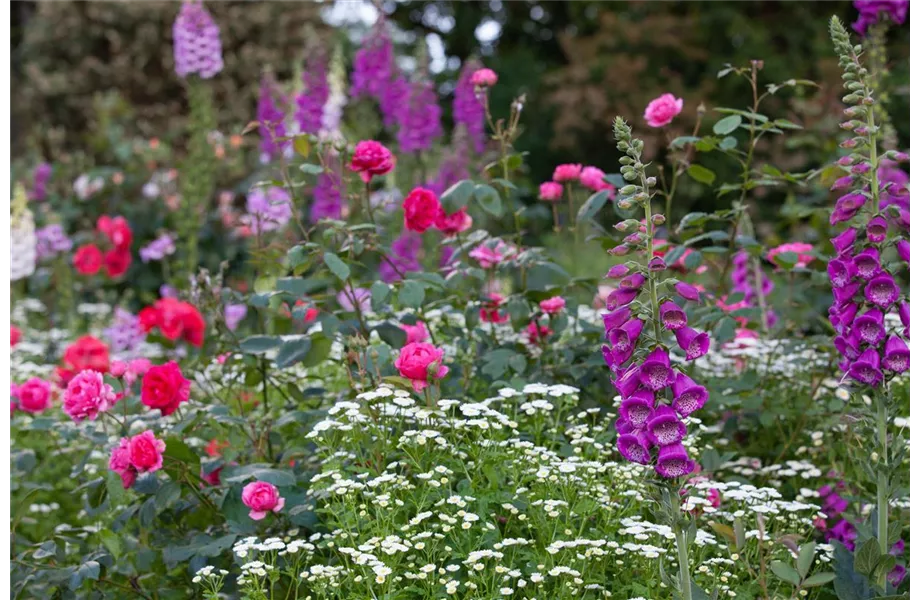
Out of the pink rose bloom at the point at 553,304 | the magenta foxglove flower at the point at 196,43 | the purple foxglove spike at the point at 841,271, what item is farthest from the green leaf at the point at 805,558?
the magenta foxglove flower at the point at 196,43

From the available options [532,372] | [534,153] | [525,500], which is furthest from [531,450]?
[534,153]

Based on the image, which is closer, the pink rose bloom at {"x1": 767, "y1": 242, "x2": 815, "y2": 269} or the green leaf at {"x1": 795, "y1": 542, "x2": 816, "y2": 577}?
the green leaf at {"x1": 795, "y1": 542, "x2": 816, "y2": 577}

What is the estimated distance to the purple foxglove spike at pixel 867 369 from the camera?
2.37 m

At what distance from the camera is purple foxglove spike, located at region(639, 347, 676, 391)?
6.72 ft

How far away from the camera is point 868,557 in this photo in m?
2.38

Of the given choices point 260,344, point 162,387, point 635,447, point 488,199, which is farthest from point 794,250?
point 162,387

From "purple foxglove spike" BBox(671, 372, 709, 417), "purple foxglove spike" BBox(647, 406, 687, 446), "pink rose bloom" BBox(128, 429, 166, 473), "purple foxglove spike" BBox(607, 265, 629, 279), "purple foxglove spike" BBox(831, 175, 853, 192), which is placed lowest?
"pink rose bloom" BBox(128, 429, 166, 473)

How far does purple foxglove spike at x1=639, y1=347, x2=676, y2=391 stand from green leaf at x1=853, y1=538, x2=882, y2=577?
2.35 feet

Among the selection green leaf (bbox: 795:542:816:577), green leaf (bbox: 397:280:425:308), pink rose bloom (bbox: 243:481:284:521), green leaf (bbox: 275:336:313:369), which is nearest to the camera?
green leaf (bbox: 795:542:816:577)

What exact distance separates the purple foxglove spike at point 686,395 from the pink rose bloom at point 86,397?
172 centimetres

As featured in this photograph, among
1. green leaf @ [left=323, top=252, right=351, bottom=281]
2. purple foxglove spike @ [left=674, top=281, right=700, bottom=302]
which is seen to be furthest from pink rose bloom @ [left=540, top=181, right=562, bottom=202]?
purple foxglove spike @ [left=674, top=281, right=700, bottom=302]

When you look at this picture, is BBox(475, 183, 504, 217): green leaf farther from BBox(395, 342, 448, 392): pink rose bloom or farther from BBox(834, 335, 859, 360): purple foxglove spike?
BBox(834, 335, 859, 360): purple foxglove spike

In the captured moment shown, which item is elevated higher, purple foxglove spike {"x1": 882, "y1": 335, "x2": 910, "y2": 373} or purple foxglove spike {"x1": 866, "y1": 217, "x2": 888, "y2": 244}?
purple foxglove spike {"x1": 866, "y1": 217, "x2": 888, "y2": 244}

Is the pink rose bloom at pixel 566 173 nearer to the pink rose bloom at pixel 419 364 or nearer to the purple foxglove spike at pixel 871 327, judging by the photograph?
the pink rose bloom at pixel 419 364
